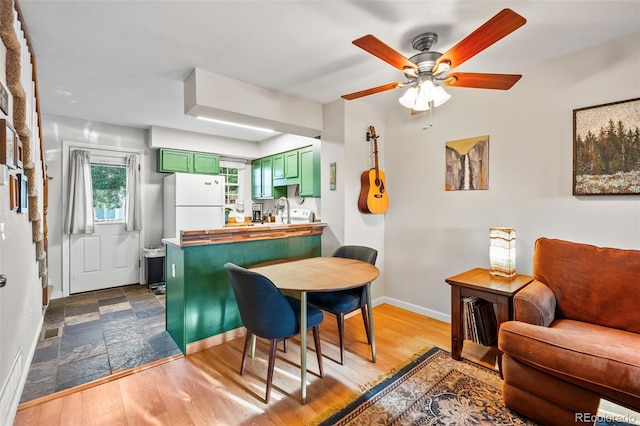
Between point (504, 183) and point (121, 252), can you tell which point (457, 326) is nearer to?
point (504, 183)

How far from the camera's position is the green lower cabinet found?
2.47m

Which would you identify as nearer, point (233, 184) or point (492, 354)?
point (492, 354)

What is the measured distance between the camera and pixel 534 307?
1.86 meters

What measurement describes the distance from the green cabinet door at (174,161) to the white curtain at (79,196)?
0.92 m

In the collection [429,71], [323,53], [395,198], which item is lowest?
[395,198]

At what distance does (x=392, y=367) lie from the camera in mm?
2256

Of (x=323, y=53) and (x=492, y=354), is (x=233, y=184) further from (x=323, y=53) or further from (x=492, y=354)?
(x=492, y=354)

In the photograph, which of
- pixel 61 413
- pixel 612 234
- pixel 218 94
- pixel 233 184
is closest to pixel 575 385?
pixel 612 234

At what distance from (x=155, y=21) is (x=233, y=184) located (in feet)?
12.7

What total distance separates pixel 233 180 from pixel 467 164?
4.16 meters

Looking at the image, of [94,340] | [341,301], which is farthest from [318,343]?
[94,340]

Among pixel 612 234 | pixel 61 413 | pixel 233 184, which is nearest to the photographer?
pixel 61 413

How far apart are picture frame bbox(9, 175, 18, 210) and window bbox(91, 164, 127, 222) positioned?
277cm

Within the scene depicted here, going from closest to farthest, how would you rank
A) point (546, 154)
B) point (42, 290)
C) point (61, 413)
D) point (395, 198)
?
1. point (61, 413)
2. point (546, 154)
3. point (42, 290)
4. point (395, 198)
